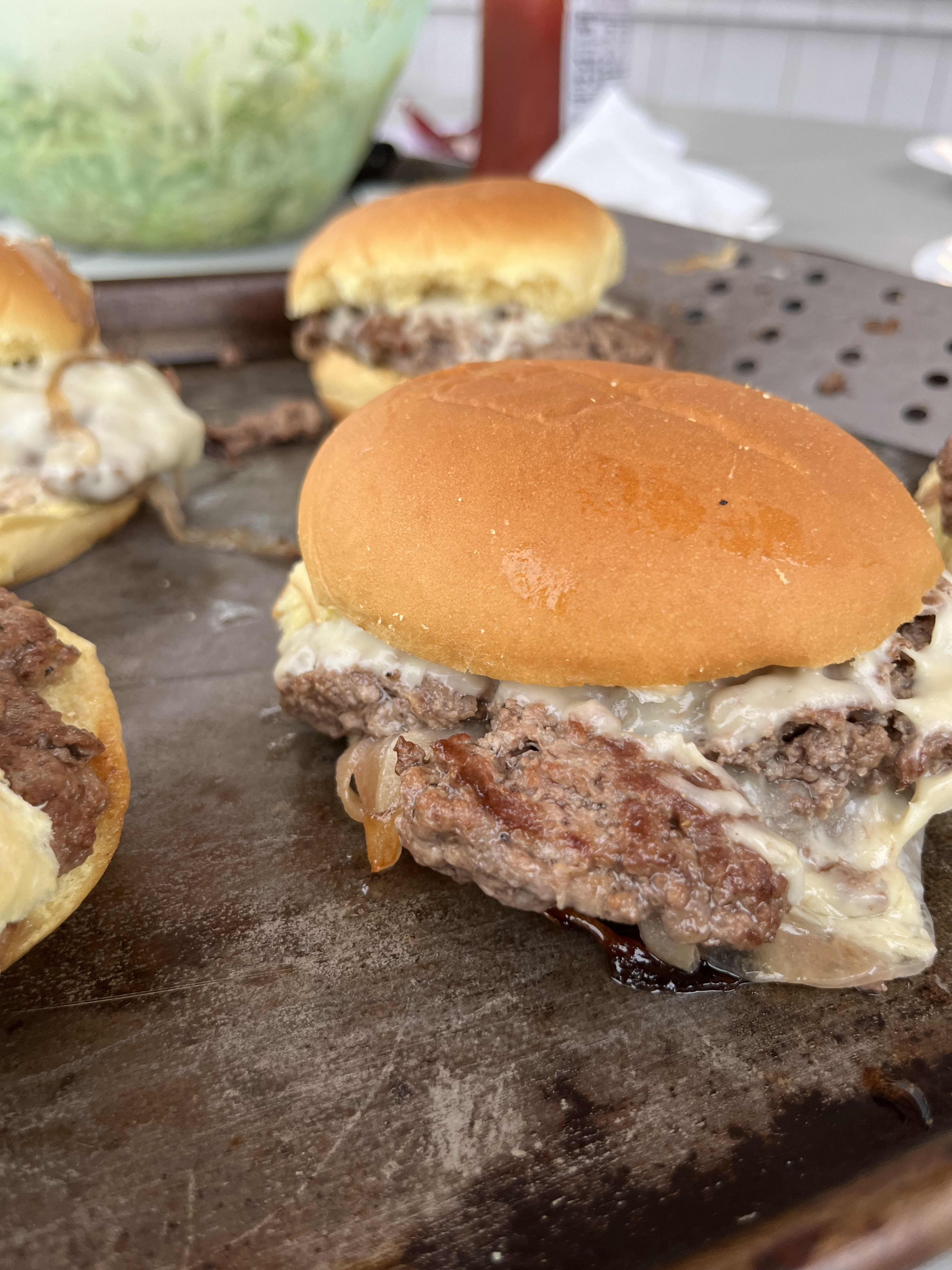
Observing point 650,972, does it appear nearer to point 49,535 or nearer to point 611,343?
point 49,535

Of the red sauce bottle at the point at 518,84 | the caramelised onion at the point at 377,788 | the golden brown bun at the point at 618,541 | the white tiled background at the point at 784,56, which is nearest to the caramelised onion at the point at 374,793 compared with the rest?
the caramelised onion at the point at 377,788

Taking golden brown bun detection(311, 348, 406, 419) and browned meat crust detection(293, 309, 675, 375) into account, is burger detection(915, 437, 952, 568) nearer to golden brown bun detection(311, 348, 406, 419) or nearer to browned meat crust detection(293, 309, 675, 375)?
browned meat crust detection(293, 309, 675, 375)

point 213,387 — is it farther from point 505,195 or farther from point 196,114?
point 505,195

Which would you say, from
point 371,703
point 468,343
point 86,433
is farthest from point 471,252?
point 371,703

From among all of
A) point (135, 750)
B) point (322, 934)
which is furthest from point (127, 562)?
point (322, 934)

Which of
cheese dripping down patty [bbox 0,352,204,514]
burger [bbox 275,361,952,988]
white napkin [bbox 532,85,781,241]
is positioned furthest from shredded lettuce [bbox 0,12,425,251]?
burger [bbox 275,361,952,988]

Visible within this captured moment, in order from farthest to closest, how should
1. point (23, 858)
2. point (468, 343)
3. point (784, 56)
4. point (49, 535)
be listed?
point (784, 56) < point (468, 343) < point (49, 535) < point (23, 858)
